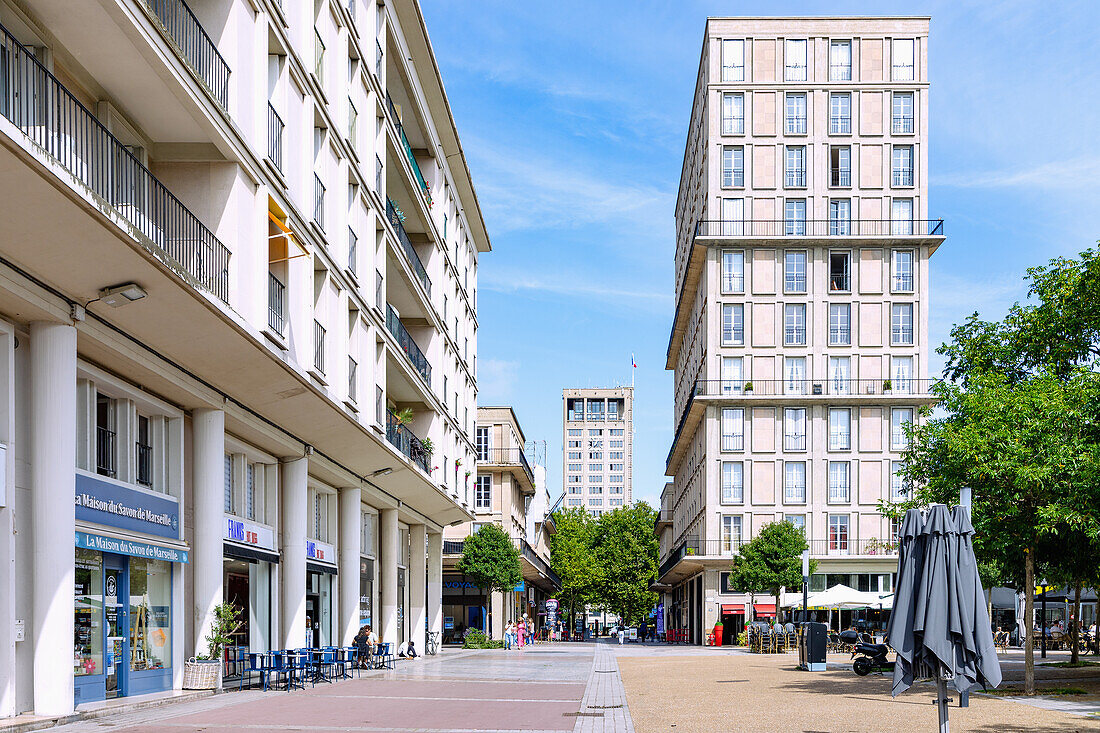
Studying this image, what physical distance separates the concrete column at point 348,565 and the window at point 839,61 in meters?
46.7

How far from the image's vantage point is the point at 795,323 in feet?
226

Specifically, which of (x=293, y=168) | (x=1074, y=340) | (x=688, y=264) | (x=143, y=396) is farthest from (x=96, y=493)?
(x=688, y=264)

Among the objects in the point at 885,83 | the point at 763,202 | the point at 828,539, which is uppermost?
the point at 885,83

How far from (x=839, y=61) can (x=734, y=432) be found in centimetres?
2235

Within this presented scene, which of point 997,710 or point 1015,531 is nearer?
point 997,710

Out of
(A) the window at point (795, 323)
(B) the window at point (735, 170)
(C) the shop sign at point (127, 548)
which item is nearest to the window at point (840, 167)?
(B) the window at point (735, 170)

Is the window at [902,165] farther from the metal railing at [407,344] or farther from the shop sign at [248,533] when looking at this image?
the shop sign at [248,533]

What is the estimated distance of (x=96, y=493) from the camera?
56.8ft

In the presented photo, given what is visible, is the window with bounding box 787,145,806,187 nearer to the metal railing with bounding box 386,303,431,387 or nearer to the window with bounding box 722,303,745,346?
the window with bounding box 722,303,745,346

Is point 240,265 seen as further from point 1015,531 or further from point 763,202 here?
point 763,202

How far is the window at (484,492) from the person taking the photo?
7650 centimetres

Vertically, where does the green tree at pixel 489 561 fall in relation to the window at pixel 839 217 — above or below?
below

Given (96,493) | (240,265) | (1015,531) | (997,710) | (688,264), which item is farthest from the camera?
(688,264)

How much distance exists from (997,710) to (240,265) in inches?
555
